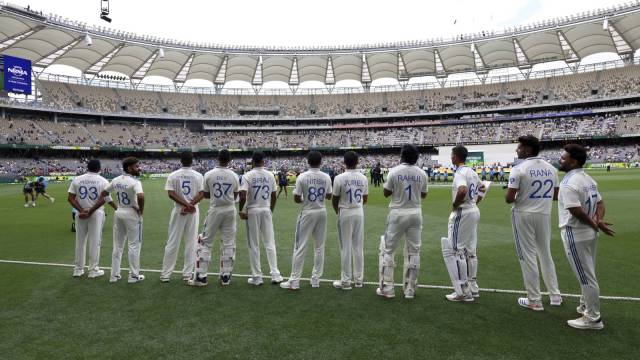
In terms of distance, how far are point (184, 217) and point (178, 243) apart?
18.3 inches

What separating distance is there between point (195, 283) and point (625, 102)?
7425 cm

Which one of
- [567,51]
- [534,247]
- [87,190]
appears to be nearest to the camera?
[534,247]

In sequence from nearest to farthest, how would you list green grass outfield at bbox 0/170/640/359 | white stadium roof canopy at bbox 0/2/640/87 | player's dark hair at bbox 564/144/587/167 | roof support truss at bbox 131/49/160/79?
1. green grass outfield at bbox 0/170/640/359
2. player's dark hair at bbox 564/144/587/167
3. white stadium roof canopy at bbox 0/2/640/87
4. roof support truss at bbox 131/49/160/79

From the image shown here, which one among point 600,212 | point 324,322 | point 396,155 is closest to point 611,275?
point 600,212

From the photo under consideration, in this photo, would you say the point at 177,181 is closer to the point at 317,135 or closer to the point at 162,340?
the point at 162,340

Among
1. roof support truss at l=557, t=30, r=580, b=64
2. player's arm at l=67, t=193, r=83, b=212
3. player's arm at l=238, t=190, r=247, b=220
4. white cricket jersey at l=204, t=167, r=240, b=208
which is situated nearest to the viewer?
player's arm at l=238, t=190, r=247, b=220

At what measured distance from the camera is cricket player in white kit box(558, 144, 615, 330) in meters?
4.28

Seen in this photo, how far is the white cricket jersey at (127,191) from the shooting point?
6285 millimetres

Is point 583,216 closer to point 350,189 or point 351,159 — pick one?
point 350,189

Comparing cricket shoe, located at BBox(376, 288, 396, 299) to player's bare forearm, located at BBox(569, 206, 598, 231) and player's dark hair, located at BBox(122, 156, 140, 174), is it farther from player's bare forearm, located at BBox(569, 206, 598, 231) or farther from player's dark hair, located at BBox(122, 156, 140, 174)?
player's dark hair, located at BBox(122, 156, 140, 174)

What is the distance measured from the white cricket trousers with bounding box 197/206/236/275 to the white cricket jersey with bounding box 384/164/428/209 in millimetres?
2688

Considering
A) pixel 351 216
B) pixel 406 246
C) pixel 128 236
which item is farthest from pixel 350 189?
pixel 128 236

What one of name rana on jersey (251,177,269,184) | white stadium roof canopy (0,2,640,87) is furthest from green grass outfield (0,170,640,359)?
white stadium roof canopy (0,2,640,87)

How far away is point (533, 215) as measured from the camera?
501 cm
